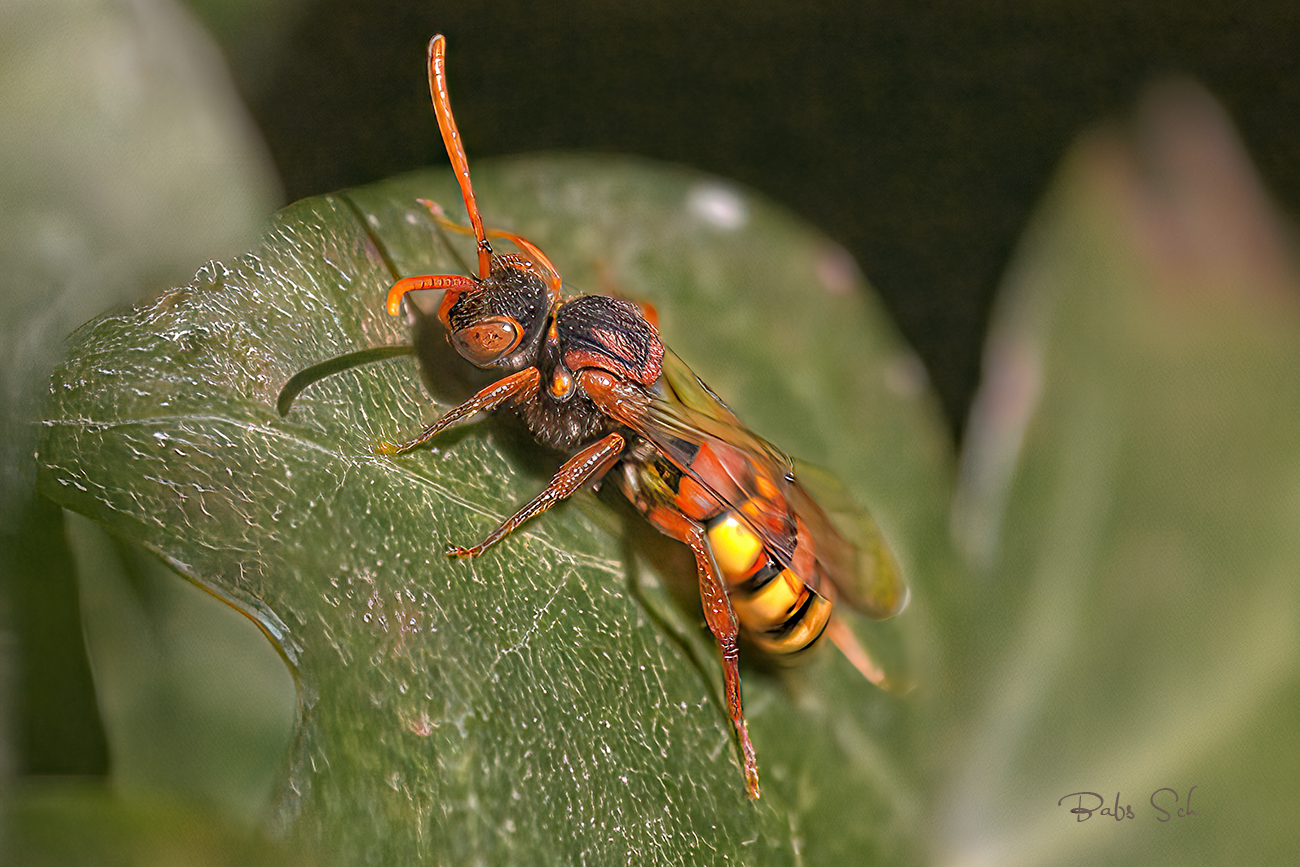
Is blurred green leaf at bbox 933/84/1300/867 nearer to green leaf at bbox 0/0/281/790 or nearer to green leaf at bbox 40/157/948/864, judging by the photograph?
green leaf at bbox 40/157/948/864

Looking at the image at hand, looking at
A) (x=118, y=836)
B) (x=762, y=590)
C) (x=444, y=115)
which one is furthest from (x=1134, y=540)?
(x=118, y=836)

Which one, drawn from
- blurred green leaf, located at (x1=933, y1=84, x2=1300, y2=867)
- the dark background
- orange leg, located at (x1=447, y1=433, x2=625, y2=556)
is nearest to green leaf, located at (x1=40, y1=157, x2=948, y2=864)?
orange leg, located at (x1=447, y1=433, x2=625, y2=556)

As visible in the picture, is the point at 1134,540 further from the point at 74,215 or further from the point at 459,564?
the point at 74,215
